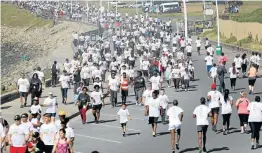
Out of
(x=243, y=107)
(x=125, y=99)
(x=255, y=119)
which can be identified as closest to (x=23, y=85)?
(x=125, y=99)

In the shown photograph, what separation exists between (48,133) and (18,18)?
10193 centimetres

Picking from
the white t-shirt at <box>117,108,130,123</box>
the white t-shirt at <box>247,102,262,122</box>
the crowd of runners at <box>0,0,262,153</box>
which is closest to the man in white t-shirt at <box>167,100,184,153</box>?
the crowd of runners at <box>0,0,262,153</box>

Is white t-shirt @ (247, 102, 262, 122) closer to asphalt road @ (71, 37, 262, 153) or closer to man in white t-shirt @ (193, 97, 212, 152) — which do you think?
asphalt road @ (71, 37, 262, 153)

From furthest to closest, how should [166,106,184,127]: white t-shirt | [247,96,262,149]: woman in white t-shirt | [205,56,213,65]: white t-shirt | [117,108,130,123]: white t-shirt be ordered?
[205,56,213,65]: white t-shirt, [117,108,130,123]: white t-shirt, [247,96,262,149]: woman in white t-shirt, [166,106,184,127]: white t-shirt

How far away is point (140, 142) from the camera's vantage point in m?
22.4

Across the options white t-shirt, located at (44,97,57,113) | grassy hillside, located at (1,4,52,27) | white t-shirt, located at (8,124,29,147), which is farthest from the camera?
grassy hillside, located at (1,4,52,27)

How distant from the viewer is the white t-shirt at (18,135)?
18.0 meters

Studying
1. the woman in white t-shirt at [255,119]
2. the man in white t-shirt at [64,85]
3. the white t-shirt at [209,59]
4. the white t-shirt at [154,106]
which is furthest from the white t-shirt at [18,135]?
the white t-shirt at [209,59]

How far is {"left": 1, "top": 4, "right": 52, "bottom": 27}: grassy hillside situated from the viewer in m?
111

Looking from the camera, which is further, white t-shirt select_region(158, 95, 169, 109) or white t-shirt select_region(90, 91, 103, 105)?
white t-shirt select_region(90, 91, 103, 105)

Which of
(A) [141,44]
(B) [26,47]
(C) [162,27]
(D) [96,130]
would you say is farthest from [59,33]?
(D) [96,130]

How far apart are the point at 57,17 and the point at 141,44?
174 ft

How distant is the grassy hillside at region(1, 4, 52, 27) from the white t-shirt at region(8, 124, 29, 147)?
87837 mm

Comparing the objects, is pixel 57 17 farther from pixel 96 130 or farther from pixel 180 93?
pixel 96 130
